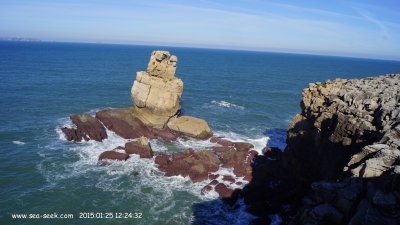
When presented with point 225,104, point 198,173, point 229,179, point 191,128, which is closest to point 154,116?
point 191,128

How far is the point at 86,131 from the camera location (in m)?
43.1

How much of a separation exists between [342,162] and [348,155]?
32.8 inches

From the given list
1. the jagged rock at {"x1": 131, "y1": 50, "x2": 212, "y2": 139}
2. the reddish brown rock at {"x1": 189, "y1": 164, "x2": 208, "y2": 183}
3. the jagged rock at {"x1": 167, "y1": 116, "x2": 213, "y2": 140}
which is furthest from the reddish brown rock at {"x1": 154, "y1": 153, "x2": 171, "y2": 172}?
the jagged rock at {"x1": 131, "y1": 50, "x2": 212, "y2": 139}

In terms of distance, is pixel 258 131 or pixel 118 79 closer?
pixel 258 131

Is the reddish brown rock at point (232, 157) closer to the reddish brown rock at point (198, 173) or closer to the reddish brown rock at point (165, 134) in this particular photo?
the reddish brown rock at point (198, 173)

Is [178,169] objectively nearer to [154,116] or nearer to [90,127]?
[154,116]

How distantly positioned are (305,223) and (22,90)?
230 ft

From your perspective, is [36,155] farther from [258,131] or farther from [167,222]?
[258,131]

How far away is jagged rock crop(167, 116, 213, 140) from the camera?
44.7 meters

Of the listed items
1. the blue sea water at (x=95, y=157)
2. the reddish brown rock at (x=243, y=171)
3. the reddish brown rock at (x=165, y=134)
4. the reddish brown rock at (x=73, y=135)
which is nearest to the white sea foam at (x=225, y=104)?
the blue sea water at (x=95, y=157)

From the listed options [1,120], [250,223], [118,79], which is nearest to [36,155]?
[1,120]

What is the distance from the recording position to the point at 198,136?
1748 inches

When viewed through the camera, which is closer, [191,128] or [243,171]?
[243,171]

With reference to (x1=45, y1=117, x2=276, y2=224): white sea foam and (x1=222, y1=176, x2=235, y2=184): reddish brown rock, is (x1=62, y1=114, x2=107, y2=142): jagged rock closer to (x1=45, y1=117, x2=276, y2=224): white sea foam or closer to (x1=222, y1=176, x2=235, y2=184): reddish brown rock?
(x1=45, y1=117, x2=276, y2=224): white sea foam
